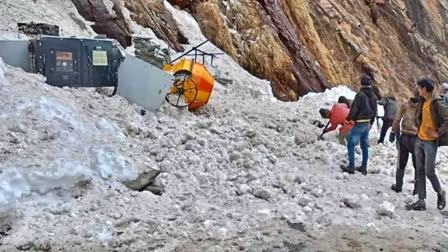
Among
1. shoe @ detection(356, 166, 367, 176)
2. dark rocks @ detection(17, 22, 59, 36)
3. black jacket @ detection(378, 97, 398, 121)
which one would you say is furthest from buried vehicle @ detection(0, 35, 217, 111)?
black jacket @ detection(378, 97, 398, 121)

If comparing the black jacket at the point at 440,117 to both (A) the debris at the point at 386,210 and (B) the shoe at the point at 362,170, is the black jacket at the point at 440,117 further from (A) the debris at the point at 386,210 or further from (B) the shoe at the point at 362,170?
(B) the shoe at the point at 362,170

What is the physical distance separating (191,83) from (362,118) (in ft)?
9.13

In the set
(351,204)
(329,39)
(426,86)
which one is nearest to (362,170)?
(351,204)

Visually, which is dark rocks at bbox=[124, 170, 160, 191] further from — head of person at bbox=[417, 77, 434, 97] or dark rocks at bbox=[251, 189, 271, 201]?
head of person at bbox=[417, 77, 434, 97]

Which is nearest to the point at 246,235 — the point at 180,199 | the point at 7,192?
the point at 180,199

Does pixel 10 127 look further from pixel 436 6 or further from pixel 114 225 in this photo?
pixel 436 6

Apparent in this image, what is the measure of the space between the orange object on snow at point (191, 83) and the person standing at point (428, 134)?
361 cm

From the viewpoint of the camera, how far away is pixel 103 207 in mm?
5102

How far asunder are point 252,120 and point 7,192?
5.05m

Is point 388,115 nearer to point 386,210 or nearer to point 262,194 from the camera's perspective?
point 386,210

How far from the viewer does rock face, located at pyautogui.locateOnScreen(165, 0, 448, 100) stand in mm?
15117

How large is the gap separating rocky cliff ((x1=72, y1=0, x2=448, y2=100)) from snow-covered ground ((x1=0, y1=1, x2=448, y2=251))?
4905 millimetres

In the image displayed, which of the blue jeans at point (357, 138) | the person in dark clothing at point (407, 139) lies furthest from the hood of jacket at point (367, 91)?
the person in dark clothing at point (407, 139)

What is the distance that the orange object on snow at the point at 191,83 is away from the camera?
840cm
